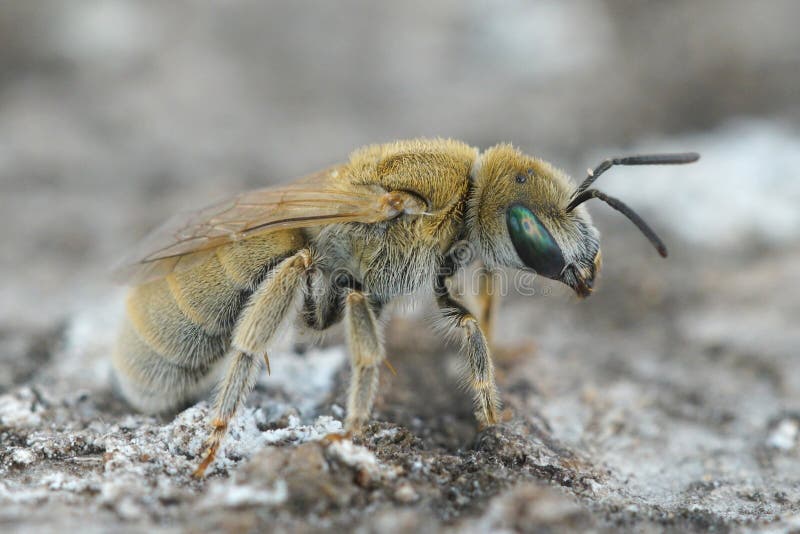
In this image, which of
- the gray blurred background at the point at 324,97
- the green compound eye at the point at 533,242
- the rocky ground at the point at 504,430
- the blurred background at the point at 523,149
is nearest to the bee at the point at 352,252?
the green compound eye at the point at 533,242

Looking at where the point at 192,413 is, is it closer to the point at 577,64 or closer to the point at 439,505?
the point at 439,505

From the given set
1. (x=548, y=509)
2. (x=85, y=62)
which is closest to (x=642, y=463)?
(x=548, y=509)

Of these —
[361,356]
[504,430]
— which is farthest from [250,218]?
[504,430]

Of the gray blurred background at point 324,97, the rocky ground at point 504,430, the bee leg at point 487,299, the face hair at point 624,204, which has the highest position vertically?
the gray blurred background at point 324,97

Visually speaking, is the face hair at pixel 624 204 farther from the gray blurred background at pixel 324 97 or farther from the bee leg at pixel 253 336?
the gray blurred background at pixel 324 97

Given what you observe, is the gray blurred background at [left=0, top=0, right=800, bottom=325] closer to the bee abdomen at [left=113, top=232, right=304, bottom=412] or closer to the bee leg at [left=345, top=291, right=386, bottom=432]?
the bee abdomen at [left=113, top=232, right=304, bottom=412]
